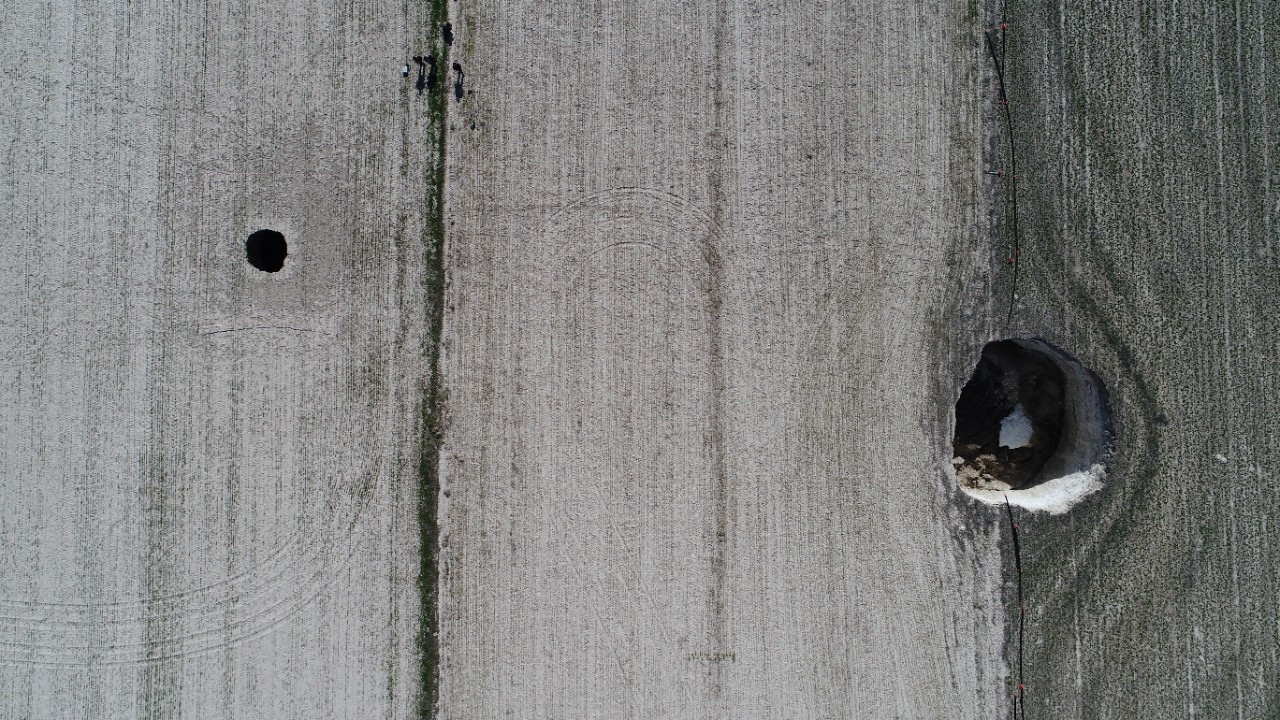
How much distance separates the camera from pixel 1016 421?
761cm

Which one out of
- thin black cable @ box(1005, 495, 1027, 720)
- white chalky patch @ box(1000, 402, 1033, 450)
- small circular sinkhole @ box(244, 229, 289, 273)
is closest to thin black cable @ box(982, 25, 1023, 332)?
white chalky patch @ box(1000, 402, 1033, 450)

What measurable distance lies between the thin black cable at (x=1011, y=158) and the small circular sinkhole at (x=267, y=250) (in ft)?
24.3

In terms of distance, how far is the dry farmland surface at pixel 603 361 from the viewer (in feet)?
23.8

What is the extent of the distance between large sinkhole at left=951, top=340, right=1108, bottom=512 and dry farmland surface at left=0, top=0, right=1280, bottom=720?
339 millimetres

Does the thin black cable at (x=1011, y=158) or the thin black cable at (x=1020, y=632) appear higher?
the thin black cable at (x=1011, y=158)

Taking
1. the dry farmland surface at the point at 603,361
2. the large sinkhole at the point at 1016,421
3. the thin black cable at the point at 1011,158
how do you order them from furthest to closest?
1. the large sinkhole at the point at 1016,421
2. the thin black cable at the point at 1011,158
3. the dry farmland surface at the point at 603,361

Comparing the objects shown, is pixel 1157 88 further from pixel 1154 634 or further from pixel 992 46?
pixel 1154 634

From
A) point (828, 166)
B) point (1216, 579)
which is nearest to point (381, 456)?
point (828, 166)

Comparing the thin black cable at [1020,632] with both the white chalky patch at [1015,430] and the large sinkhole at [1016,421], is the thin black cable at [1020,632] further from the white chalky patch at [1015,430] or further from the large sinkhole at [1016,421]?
the white chalky patch at [1015,430]

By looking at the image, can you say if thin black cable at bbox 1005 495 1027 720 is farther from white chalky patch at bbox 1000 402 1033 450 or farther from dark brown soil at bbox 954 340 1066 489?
white chalky patch at bbox 1000 402 1033 450

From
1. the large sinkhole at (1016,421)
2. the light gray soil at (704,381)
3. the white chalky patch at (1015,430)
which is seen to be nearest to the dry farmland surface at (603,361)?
the light gray soil at (704,381)

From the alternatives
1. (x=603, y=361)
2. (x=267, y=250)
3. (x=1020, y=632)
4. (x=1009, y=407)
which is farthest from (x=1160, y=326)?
(x=267, y=250)

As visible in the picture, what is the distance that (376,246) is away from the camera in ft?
24.1

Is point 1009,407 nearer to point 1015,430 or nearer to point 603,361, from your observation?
point 1015,430
